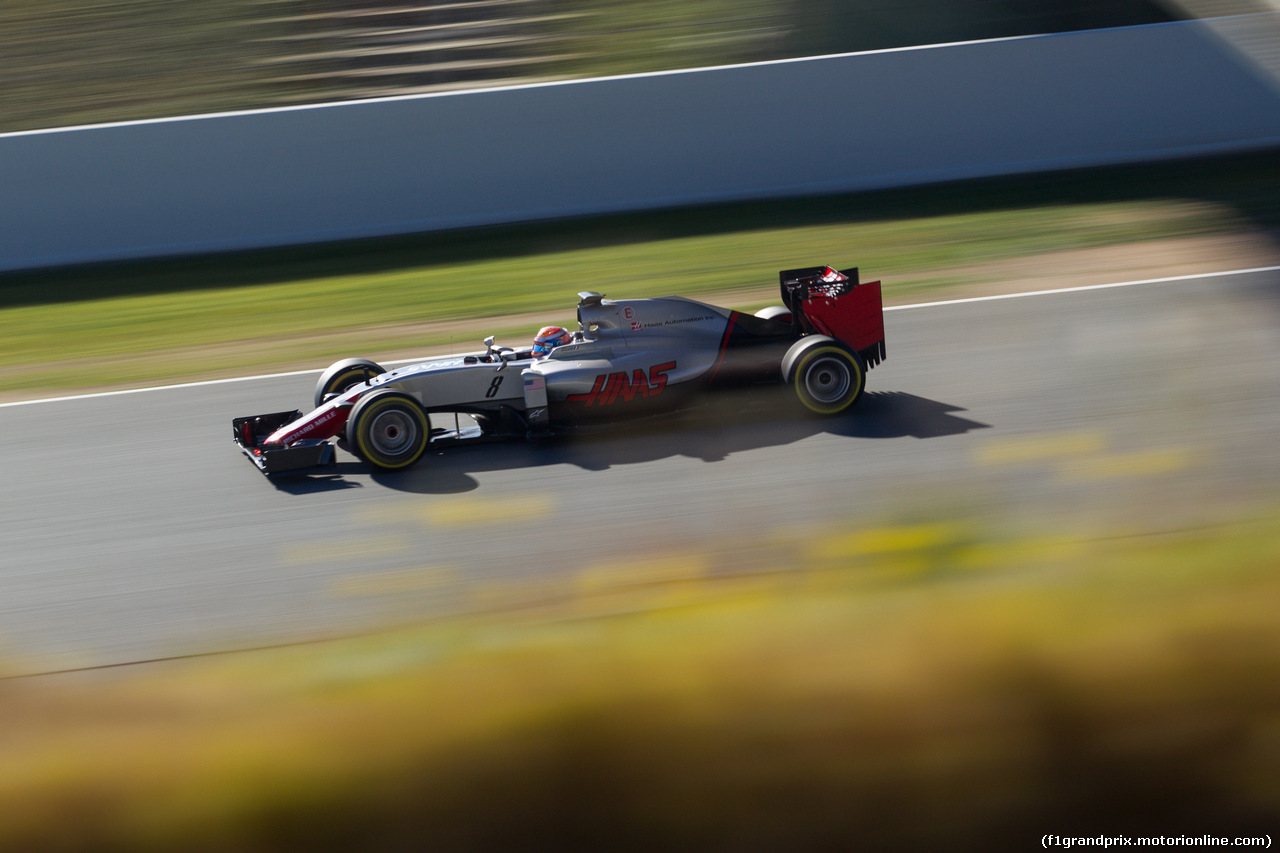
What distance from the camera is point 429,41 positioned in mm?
17828

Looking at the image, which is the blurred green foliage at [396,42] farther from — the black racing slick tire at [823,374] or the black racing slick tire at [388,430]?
the black racing slick tire at [388,430]

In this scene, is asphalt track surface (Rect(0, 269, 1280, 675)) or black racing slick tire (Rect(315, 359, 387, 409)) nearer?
asphalt track surface (Rect(0, 269, 1280, 675))

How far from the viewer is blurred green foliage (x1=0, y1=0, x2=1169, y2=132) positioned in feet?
55.5

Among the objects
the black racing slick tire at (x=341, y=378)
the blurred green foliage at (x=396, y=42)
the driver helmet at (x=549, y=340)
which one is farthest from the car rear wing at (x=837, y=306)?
the blurred green foliage at (x=396, y=42)

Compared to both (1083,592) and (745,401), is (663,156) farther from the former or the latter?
(1083,592)

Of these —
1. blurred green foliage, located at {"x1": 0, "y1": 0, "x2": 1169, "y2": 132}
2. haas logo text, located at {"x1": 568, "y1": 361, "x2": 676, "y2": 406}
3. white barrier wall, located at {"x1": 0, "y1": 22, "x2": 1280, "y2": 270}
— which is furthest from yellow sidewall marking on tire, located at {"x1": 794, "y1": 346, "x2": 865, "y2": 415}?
blurred green foliage, located at {"x1": 0, "y1": 0, "x2": 1169, "y2": 132}

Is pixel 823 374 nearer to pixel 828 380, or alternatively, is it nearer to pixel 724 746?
pixel 828 380

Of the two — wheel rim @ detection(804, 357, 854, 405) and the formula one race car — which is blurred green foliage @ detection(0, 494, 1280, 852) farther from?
wheel rim @ detection(804, 357, 854, 405)

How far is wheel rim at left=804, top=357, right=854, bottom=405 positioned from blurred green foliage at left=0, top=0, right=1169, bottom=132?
1066cm

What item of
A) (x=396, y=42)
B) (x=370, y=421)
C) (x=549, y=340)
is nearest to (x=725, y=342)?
(x=549, y=340)

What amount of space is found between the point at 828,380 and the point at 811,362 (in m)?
0.18

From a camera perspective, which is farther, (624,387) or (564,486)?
(624,387)

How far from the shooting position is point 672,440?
24.1 feet

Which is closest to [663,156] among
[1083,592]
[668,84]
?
[668,84]
